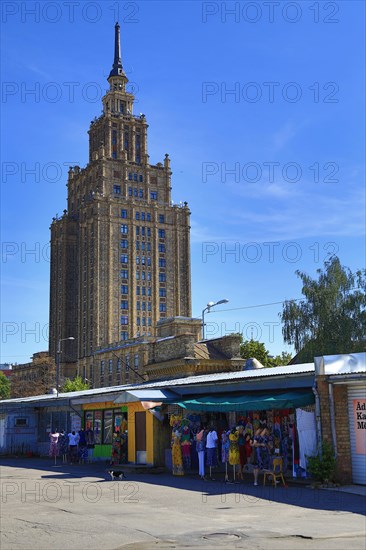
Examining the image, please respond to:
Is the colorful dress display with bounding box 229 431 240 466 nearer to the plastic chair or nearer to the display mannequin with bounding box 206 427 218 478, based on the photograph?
the display mannequin with bounding box 206 427 218 478

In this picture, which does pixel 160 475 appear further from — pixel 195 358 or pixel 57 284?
pixel 57 284

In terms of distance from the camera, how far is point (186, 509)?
47.0 ft

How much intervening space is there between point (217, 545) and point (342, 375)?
8.45 meters

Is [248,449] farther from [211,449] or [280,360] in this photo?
[280,360]

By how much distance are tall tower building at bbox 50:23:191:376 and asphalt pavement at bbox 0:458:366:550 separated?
9753 cm

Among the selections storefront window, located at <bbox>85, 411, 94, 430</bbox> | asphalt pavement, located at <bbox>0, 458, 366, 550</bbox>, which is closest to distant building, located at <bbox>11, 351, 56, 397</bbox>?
storefront window, located at <bbox>85, 411, 94, 430</bbox>

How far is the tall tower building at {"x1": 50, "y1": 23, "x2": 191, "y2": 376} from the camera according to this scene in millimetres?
120375

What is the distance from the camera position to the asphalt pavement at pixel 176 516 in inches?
412

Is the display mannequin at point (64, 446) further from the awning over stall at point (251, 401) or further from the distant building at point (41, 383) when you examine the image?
the distant building at point (41, 383)

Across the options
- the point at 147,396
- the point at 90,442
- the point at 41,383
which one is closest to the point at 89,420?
the point at 90,442

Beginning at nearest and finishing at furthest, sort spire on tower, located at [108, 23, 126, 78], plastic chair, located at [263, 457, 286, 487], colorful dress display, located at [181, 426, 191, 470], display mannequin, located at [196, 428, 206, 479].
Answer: plastic chair, located at [263, 457, 286, 487] < display mannequin, located at [196, 428, 206, 479] < colorful dress display, located at [181, 426, 191, 470] < spire on tower, located at [108, 23, 126, 78]

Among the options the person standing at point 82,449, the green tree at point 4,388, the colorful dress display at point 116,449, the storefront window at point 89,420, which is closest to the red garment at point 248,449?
the colorful dress display at point 116,449

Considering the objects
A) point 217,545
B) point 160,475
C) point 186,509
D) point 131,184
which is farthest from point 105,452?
point 131,184

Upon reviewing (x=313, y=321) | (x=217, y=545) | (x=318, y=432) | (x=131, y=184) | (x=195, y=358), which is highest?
(x=131, y=184)
